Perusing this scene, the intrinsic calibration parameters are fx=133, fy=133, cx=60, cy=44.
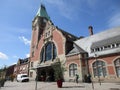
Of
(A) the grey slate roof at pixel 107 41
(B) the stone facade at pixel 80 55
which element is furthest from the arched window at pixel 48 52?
(A) the grey slate roof at pixel 107 41

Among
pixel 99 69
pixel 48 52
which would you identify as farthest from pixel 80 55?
pixel 48 52

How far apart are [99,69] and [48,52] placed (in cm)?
1591

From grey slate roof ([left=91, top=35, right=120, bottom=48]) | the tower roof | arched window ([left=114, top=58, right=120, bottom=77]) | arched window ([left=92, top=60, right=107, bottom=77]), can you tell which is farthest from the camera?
the tower roof

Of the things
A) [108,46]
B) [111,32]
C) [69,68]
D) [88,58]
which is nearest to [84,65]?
[88,58]

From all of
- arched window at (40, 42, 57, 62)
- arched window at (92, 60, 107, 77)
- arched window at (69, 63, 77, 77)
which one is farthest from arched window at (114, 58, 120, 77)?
arched window at (40, 42, 57, 62)

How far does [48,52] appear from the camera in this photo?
36.5 m

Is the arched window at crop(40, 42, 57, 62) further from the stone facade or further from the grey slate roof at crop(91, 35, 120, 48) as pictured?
the grey slate roof at crop(91, 35, 120, 48)

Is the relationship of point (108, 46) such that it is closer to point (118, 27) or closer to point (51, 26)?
point (118, 27)

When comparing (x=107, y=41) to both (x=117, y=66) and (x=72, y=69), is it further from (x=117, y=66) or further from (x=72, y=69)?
(x=72, y=69)

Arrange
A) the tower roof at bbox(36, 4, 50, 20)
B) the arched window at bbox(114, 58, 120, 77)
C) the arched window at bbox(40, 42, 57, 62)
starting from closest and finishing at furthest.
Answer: the arched window at bbox(114, 58, 120, 77), the arched window at bbox(40, 42, 57, 62), the tower roof at bbox(36, 4, 50, 20)

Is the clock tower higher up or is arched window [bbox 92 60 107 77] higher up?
the clock tower

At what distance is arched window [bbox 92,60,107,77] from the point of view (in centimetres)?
2413

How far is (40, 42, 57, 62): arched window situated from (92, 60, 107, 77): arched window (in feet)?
38.8

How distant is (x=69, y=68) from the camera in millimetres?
29062
